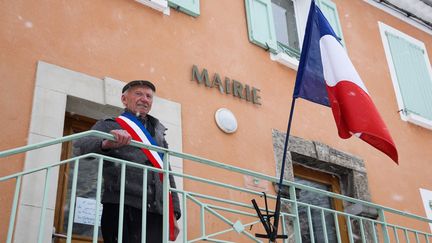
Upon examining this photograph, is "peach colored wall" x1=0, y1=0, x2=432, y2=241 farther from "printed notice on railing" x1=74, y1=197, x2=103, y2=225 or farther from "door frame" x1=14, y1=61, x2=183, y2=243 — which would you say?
"printed notice on railing" x1=74, y1=197, x2=103, y2=225

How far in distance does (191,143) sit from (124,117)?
1.60m

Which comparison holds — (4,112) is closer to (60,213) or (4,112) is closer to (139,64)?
(60,213)

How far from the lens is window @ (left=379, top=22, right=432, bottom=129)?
827 cm

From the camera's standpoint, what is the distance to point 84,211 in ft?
15.3

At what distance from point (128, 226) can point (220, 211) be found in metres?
Answer: 1.76

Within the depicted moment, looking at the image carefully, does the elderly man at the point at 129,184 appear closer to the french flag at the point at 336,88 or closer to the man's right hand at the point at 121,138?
the man's right hand at the point at 121,138

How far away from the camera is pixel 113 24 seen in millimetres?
5379

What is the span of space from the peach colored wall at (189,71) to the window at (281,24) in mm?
122

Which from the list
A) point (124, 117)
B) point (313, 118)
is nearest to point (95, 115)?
point (124, 117)

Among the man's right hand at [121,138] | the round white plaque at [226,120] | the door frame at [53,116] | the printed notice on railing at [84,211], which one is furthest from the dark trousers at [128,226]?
the round white plaque at [226,120]

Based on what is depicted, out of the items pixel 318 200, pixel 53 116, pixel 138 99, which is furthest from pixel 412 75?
pixel 53 116

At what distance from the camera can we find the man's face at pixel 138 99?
4.02 meters

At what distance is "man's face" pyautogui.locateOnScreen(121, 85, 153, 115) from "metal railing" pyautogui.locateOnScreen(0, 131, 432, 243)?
43 cm

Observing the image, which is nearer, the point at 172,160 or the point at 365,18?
the point at 172,160
